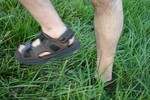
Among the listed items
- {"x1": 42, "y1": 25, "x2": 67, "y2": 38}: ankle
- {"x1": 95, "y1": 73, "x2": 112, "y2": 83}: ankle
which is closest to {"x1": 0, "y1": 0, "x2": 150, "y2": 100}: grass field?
{"x1": 95, "y1": 73, "x2": 112, "y2": 83}: ankle

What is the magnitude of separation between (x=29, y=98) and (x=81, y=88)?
0.28m

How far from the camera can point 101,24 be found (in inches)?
67.2

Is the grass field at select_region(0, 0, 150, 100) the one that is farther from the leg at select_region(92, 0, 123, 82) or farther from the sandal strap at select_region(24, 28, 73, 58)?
the sandal strap at select_region(24, 28, 73, 58)

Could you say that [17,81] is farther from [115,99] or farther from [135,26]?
[135,26]

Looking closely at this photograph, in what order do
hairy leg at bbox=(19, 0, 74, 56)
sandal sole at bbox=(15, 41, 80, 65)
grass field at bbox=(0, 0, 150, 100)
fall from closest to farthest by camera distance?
hairy leg at bbox=(19, 0, 74, 56), sandal sole at bbox=(15, 41, 80, 65), grass field at bbox=(0, 0, 150, 100)

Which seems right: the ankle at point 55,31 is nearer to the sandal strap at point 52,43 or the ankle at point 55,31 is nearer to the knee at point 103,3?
the sandal strap at point 52,43

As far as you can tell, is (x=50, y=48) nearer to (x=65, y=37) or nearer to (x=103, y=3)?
(x=65, y=37)

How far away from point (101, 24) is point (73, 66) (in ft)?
1.57

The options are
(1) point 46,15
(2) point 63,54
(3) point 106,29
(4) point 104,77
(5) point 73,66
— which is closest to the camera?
(1) point 46,15

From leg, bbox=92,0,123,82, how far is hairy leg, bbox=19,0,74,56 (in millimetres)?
229

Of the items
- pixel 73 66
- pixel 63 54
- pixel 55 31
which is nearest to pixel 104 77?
pixel 73 66

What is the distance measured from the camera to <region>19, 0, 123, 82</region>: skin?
145cm

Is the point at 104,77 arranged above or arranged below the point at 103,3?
below

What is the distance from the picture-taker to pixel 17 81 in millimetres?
1888
